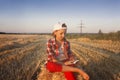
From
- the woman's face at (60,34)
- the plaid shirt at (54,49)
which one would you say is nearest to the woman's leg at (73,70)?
the plaid shirt at (54,49)

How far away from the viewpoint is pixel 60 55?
5.39 metres

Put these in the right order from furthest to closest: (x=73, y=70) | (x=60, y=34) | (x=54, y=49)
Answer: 1. (x=54, y=49)
2. (x=60, y=34)
3. (x=73, y=70)

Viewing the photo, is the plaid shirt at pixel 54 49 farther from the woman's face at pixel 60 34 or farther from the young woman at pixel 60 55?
the woman's face at pixel 60 34

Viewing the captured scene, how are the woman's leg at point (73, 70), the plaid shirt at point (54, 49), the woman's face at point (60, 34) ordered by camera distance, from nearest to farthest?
the woman's leg at point (73, 70)
the woman's face at point (60, 34)
the plaid shirt at point (54, 49)

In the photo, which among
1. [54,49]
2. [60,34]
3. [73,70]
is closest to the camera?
[73,70]

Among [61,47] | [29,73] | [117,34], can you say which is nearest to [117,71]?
[29,73]

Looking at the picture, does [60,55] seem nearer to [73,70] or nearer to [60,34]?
[60,34]

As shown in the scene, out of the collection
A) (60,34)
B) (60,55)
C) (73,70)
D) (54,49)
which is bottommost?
(73,70)

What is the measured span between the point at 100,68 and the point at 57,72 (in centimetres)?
347

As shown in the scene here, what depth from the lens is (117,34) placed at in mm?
32688

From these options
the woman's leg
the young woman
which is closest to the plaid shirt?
the young woman

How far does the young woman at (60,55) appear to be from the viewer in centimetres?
474

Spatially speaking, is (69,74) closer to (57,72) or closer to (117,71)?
(57,72)

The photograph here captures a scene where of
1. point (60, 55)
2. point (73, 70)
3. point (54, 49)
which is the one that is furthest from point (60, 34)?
point (73, 70)
